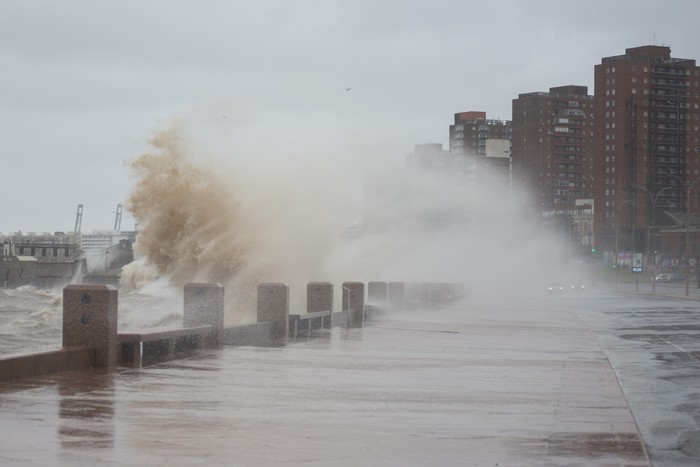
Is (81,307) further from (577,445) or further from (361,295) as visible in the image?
(361,295)

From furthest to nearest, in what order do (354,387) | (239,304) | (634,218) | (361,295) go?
1. (634,218)
2. (239,304)
3. (361,295)
4. (354,387)

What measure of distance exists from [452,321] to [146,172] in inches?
657

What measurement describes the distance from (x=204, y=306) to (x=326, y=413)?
314 inches

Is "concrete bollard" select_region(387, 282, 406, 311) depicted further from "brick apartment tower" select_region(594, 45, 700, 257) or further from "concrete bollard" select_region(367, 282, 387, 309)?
"brick apartment tower" select_region(594, 45, 700, 257)

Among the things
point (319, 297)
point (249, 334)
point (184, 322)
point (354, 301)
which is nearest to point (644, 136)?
point (354, 301)

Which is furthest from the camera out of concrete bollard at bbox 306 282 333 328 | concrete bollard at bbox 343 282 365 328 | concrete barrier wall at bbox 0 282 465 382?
concrete bollard at bbox 343 282 365 328

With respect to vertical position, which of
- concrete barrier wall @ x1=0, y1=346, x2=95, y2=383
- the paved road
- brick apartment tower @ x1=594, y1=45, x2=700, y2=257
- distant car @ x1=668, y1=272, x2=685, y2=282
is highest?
brick apartment tower @ x1=594, y1=45, x2=700, y2=257

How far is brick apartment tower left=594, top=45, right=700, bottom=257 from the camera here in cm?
16312

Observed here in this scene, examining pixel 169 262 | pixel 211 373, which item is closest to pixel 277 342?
pixel 211 373

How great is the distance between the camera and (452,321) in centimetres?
3134

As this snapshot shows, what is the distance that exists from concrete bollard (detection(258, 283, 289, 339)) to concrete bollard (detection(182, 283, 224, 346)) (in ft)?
10.2

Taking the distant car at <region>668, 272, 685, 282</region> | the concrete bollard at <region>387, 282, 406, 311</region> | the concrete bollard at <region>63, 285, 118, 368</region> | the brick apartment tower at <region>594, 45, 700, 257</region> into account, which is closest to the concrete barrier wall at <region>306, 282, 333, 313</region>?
the concrete bollard at <region>387, 282, 406, 311</region>

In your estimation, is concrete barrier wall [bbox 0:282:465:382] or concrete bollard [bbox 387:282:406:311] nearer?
concrete barrier wall [bbox 0:282:465:382]

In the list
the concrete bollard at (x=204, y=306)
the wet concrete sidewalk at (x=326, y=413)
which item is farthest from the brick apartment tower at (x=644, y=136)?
the wet concrete sidewalk at (x=326, y=413)
